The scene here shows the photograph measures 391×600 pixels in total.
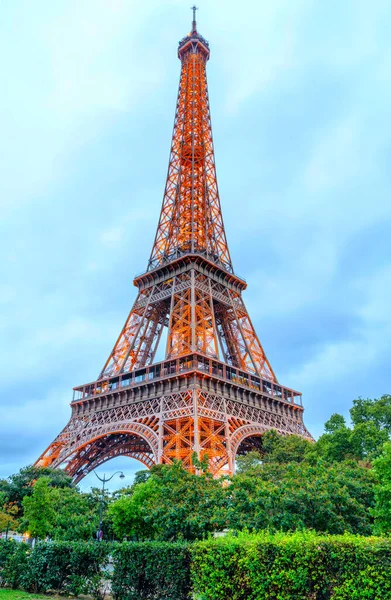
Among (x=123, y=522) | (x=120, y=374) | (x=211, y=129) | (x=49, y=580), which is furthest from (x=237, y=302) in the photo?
(x=49, y=580)

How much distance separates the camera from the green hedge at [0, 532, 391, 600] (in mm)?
8414

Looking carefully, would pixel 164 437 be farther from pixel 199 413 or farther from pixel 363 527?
pixel 363 527

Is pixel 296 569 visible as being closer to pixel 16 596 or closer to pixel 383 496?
pixel 383 496

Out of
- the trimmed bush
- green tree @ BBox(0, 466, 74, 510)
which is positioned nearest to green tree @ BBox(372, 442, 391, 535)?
the trimmed bush

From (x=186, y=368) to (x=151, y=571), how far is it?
23232mm

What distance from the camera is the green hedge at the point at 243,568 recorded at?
841 cm

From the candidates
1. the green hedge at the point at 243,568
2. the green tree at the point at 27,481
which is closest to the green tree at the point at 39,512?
the green hedge at the point at 243,568

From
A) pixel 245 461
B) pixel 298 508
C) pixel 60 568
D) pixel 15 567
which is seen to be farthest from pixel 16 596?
pixel 245 461

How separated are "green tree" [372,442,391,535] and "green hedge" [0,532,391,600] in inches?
282

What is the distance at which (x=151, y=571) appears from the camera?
12.4 meters

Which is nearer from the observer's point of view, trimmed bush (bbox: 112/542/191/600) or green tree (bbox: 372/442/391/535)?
trimmed bush (bbox: 112/542/191/600)

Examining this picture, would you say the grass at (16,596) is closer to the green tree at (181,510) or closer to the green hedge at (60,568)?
the green hedge at (60,568)

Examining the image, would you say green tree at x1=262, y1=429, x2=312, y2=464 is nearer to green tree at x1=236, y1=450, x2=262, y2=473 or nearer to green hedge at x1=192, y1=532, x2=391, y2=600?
green tree at x1=236, y1=450, x2=262, y2=473

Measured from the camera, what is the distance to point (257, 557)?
952 centimetres
